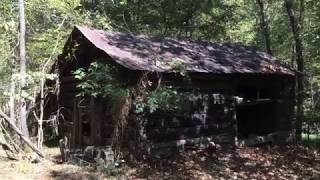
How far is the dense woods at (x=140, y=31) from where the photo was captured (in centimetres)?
1441

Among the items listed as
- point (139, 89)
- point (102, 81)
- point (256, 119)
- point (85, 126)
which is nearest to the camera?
point (139, 89)

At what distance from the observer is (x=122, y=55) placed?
1340cm

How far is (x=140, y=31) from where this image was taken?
28.4m

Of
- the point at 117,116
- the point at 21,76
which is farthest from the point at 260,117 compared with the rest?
the point at 21,76

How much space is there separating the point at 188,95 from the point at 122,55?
2.25m

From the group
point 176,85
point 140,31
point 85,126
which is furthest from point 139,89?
point 140,31

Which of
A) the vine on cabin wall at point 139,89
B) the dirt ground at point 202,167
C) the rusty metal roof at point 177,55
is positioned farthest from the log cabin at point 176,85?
the dirt ground at point 202,167

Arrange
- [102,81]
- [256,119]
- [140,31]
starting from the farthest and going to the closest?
[140,31], [256,119], [102,81]

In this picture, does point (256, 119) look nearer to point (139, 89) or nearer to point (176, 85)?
point (176, 85)

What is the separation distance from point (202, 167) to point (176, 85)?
8.92 feet

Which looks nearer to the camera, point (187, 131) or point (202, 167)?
point (202, 167)

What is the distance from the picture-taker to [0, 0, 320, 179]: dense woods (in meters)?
14.4

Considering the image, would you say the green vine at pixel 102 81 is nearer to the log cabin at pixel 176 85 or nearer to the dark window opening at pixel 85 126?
the log cabin at pixel 176 85

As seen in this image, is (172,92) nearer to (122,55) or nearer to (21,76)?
(122,55)
